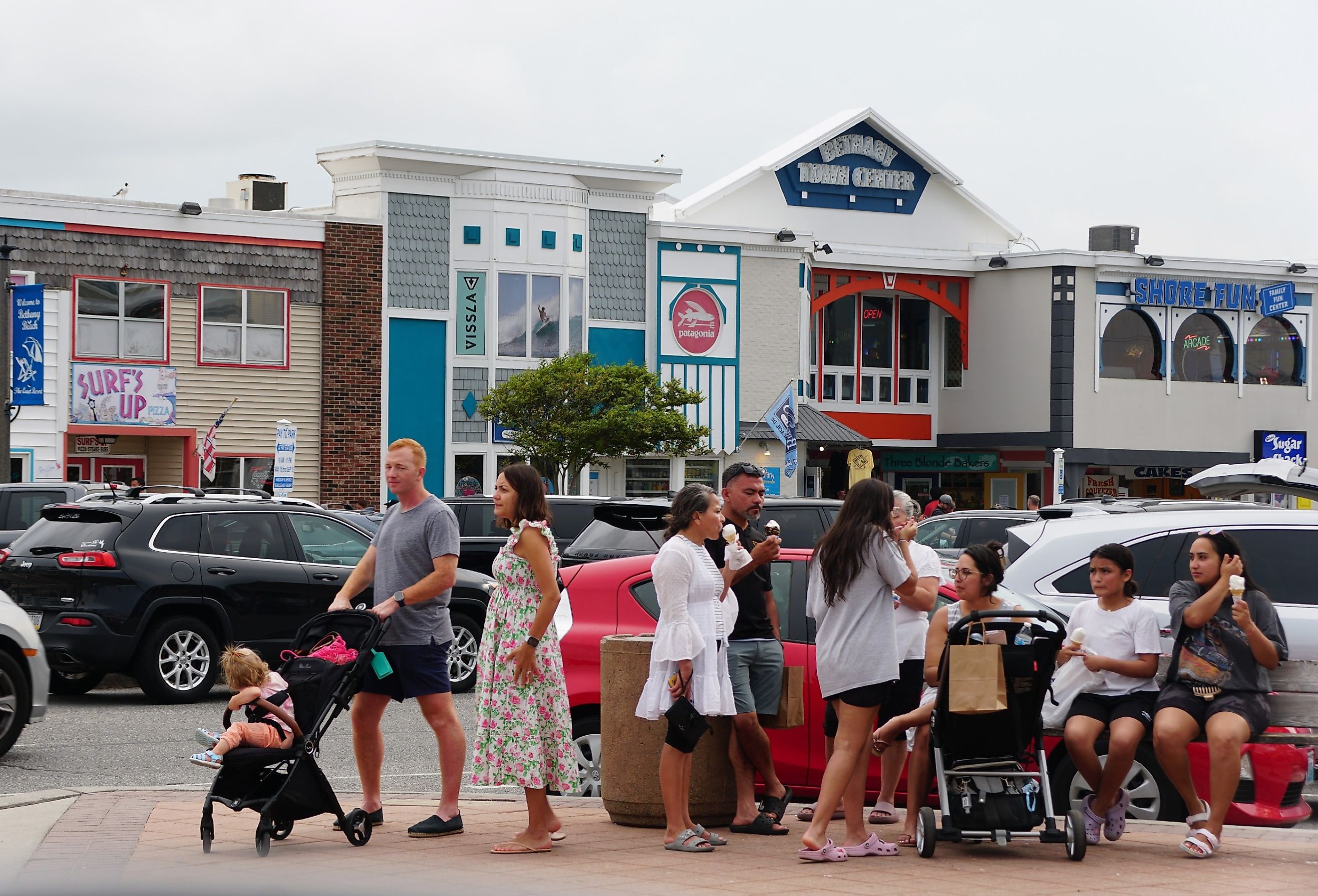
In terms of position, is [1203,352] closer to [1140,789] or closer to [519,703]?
[1140,789]

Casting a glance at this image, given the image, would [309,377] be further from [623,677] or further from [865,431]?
[623,677]

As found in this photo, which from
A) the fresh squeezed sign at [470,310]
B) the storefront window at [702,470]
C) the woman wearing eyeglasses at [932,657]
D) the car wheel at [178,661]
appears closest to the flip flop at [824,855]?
the woman wearing eyeglasses at [932,657]

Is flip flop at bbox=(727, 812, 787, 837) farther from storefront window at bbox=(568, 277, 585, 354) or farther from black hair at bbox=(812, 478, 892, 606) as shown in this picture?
storefront window at bbox=(568, 277, 585, 354)

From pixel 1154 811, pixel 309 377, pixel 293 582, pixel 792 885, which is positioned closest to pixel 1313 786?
pixel 1154 811

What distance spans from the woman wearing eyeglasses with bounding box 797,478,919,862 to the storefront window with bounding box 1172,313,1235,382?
36.2m

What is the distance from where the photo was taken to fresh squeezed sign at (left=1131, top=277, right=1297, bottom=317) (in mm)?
41000

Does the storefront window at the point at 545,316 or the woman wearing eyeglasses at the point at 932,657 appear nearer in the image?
the woman wearing eyeglasses at the point at 932,657

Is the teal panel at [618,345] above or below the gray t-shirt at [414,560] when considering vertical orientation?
above

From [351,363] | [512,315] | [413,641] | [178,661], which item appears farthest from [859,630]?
[512,315]

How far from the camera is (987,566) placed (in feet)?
25.7

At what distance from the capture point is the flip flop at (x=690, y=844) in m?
7.41

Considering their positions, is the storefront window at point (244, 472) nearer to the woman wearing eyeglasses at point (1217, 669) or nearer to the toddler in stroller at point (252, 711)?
the toddler in stroller at point (252, 711)

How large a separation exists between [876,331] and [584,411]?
1386cm

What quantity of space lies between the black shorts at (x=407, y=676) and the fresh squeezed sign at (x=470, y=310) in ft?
84.5
